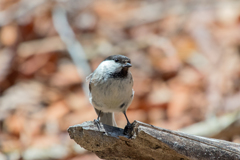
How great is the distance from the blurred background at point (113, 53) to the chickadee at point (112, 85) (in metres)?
1.14

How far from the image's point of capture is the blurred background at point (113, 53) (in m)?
3.66

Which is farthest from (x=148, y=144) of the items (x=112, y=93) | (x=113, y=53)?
(x=113, y=53)

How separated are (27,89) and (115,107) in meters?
2.32

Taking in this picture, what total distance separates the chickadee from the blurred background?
1.14 metres

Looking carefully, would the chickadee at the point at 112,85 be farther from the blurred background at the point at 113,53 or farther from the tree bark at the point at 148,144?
the blurred background at the point at 113,53

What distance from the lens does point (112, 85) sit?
2.26 m

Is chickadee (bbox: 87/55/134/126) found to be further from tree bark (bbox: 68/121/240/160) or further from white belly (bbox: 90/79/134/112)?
tree bark (bbox: 68/121/240/160)

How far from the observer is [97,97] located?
234 cm

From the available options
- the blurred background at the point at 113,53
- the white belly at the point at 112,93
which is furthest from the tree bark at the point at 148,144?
the blurred background at the point at 113,53

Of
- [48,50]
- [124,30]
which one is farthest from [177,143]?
[124,30]

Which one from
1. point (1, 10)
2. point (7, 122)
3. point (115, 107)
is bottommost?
point (115, 107)

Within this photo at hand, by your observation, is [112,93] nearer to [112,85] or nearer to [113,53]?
[112,85]

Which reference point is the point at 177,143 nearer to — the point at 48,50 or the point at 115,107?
the point at 115,107

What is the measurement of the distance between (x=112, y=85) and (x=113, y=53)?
2607 millimetres
